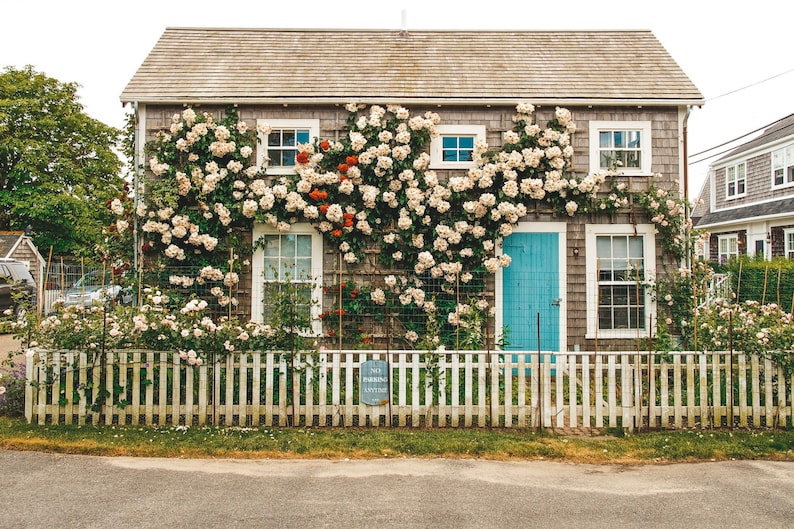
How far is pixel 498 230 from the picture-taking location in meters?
10.9

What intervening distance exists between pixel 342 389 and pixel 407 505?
2.96 m

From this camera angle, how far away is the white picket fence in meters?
6.84

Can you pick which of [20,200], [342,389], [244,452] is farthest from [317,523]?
[20,200]

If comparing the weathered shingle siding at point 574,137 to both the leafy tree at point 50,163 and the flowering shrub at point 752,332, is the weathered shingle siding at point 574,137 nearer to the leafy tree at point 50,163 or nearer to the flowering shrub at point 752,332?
the flowering shrub at point 752,332

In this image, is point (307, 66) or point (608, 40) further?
point (608, 40)

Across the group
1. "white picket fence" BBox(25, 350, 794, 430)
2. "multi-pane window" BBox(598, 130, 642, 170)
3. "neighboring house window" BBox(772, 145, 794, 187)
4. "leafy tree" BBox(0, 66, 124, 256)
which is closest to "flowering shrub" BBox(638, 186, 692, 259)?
"multi-pane window" BBox(598, 130, 642, 170)

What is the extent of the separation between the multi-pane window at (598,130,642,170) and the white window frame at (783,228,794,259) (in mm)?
14330

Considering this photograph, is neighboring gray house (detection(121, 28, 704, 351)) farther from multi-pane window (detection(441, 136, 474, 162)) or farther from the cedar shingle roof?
multi-pane window (detection(441, 136, 474, 162))

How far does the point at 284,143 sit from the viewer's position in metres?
11.2

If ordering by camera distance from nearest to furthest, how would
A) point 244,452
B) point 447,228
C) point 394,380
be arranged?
point 244,452, point 394,380, point 447,228

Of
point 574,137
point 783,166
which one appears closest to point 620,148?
point 574,137

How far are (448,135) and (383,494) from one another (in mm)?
7758

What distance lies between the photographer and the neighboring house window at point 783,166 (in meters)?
22.5

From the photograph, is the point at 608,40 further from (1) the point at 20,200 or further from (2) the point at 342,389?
(1) the point at 20,200
